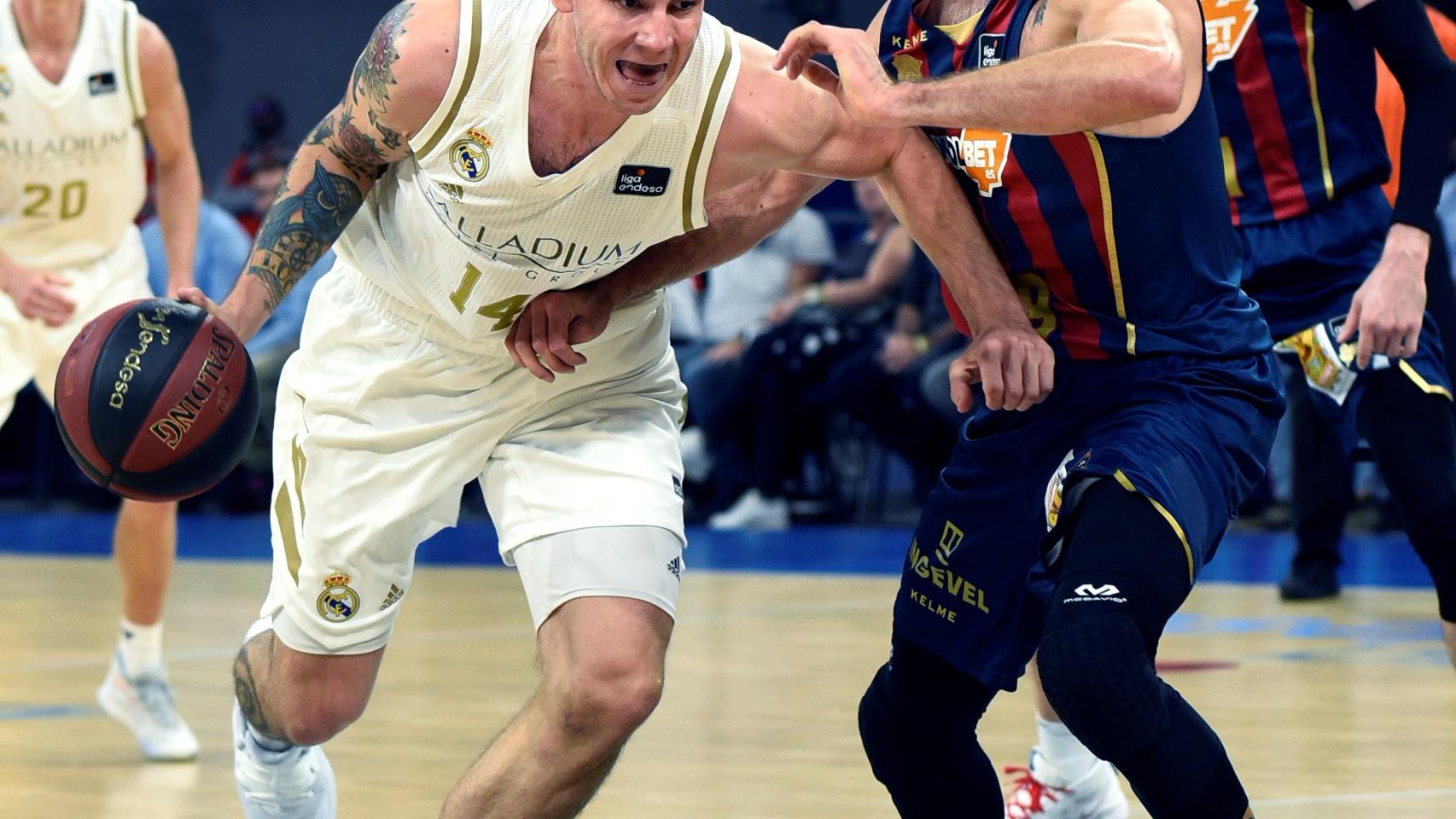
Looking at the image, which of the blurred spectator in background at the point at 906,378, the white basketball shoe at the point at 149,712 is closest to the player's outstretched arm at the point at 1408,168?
the white basketball shoe at the point at 149,712

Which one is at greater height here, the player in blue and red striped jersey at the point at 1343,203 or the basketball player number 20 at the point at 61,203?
the player in blue and red striped jersey at the point at 1343,203

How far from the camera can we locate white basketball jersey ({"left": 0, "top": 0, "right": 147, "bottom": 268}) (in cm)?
558

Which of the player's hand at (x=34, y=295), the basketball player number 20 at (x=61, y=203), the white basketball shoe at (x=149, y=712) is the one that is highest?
the basketball player number 20 at (x=61, y=203)

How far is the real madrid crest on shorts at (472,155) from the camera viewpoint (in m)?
3.44

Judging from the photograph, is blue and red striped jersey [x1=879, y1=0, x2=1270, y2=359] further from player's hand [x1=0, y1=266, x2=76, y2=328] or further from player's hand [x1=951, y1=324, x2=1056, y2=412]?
player's hand [x1=0, y1=266, x2=76, y2=328]

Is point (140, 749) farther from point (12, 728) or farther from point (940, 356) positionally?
point (940, 356)

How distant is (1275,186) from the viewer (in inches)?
183

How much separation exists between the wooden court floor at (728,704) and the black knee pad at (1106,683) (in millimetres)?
1418

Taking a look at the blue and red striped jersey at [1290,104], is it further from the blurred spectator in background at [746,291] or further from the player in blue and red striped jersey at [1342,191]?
the blurred spectator in background at [746,291]

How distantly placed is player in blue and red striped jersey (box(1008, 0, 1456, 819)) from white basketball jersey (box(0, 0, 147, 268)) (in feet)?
9.83

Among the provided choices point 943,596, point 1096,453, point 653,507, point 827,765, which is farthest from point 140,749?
point 1096,453

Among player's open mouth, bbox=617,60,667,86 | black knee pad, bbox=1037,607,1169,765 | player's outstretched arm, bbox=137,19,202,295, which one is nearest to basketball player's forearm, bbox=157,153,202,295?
player's outstretched arm, bbox=137,19,202,295

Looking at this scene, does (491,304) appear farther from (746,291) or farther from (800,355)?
(746,291)

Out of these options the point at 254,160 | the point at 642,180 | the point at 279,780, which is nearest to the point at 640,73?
the point at 642,180
